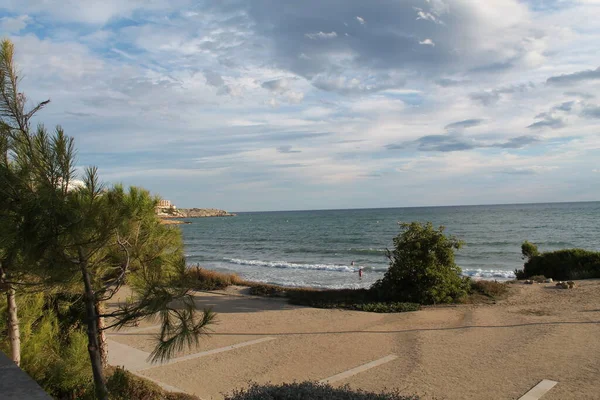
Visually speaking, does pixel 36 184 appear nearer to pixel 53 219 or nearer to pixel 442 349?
pixel 53 219

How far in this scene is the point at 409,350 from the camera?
8719mm

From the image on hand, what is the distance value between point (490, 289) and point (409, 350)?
7.34 meters

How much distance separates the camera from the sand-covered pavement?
6816 millimetres

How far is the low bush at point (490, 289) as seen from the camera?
1444cm

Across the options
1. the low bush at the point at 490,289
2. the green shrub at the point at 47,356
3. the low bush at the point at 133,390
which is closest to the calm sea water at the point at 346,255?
the low bush at the point at 490,289

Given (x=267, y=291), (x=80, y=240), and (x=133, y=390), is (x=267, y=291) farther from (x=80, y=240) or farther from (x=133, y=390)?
(x=80, y=240)

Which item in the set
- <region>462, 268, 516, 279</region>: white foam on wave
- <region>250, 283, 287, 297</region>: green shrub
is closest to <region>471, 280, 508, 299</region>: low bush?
<region>250, 283, 287, 297</region>: green shrub

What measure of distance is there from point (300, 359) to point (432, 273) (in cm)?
661

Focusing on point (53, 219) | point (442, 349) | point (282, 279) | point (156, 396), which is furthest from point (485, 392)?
point (282, 279)

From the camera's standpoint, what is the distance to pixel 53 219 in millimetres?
3525

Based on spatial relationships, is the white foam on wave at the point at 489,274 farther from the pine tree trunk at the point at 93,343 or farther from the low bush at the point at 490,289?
the pine tree trunk at the point at 93,343

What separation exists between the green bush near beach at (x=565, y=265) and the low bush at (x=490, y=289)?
17.0 ft

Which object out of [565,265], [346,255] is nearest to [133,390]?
[565,265]

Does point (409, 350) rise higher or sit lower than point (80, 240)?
lower
